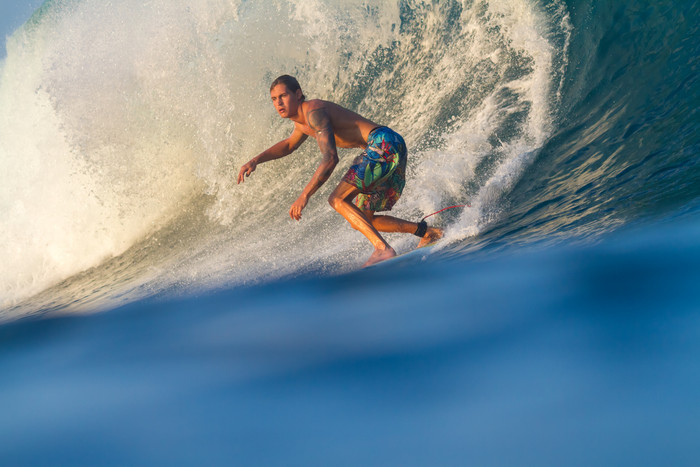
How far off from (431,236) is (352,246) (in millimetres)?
578

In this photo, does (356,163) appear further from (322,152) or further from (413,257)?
(413,257)

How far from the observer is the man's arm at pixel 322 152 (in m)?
3.03

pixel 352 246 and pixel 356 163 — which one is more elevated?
pixel 356 163

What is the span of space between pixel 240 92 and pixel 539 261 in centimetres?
596

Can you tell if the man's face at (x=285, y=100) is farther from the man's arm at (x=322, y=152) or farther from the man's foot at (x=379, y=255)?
the man's foot at (x=379, y=255)

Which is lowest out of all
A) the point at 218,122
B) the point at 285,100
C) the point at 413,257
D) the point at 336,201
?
the point at 413,257

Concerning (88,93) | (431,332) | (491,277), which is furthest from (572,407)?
(88,93)

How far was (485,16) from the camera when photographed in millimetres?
5703

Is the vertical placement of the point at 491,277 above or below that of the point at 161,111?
below

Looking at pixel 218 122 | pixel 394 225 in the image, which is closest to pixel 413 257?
pixel 394 225

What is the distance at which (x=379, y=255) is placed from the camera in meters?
3.05

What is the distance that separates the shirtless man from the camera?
10.2ft

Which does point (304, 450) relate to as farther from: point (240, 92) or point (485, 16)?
point (240, 92)

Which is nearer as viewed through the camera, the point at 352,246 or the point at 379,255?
the point at 379,255
